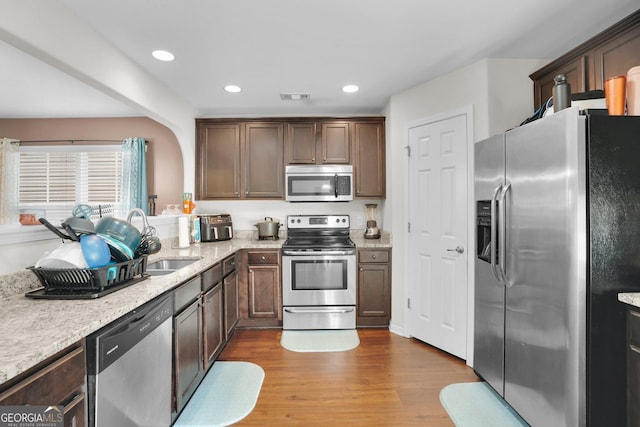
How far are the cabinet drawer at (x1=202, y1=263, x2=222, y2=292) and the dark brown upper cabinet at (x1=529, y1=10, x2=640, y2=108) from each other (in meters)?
2.90

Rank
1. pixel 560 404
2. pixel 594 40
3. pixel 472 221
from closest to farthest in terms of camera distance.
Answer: pixel 560 404 < pixel 594 40 < pixel 472 221

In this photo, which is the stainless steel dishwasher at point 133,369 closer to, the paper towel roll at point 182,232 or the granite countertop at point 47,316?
the granite countertop at point 47,316

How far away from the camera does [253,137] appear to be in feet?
12.3

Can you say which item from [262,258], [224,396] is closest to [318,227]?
[262,258]

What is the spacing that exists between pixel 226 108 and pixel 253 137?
0.45 m

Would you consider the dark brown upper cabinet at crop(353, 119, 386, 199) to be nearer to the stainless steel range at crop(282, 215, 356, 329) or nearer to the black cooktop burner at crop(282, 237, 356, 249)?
the black cooktop burner at crop(282, 237, 356, 249)

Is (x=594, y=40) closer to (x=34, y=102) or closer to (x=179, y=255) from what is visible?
(x=179, y=255)

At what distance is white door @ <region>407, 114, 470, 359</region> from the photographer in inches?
105

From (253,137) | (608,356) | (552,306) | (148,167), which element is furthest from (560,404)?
(148,167)

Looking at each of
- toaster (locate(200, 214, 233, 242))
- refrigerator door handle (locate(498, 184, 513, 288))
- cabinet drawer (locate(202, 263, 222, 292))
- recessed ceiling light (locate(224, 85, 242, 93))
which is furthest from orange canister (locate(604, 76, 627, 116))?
toaster (locate(200, 214, 233, 242))

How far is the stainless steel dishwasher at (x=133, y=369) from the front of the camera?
114 centimetres

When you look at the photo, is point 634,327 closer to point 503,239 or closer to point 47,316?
point 503,239

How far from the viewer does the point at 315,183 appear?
3.66m

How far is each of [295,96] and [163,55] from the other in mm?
1272
